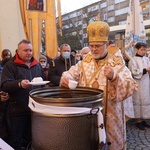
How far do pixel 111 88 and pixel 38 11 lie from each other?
3.22 metres

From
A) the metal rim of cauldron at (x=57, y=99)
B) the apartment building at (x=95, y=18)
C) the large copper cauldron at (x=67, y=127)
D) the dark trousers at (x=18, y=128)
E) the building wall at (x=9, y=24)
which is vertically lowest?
the dark trousers at (x=18, y=128)

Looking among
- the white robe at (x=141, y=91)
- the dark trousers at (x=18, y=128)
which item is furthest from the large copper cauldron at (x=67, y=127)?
the white robe at (x=141, y=91)

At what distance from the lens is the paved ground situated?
3.36m

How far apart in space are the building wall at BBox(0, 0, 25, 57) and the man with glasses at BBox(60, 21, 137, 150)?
13.6ft

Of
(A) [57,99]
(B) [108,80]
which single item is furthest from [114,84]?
(A) [57,99]

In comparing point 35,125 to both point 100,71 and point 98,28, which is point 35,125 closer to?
point 100,71

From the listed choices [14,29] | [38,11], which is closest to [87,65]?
[38,11]

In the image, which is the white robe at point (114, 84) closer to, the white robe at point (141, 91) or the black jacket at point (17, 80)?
the black jacket at point (17, 80)

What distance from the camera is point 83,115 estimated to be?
142 centimetres

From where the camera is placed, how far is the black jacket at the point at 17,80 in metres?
2.48

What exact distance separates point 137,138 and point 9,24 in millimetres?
4067

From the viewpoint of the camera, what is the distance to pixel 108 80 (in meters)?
1.88

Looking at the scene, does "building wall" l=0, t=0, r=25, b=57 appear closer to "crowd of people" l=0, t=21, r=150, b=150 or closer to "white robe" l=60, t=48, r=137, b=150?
"crowd of people" l=0, t=21, r=150, b=150

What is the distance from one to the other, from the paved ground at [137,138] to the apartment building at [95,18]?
7.59 meters
